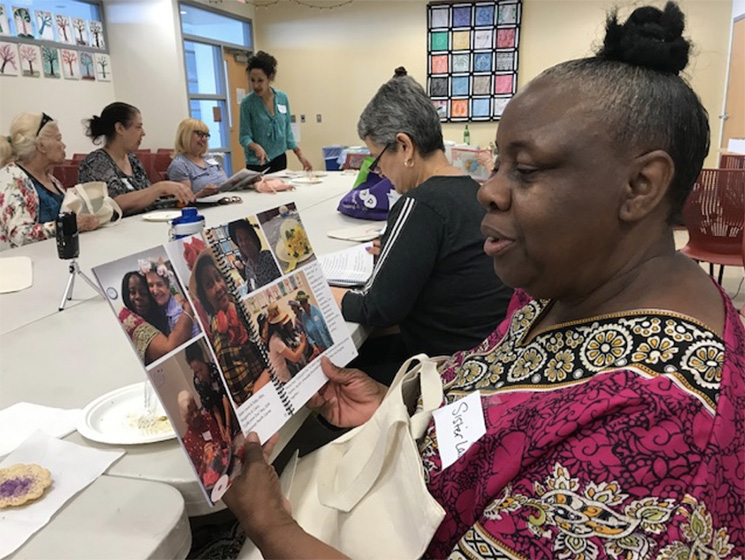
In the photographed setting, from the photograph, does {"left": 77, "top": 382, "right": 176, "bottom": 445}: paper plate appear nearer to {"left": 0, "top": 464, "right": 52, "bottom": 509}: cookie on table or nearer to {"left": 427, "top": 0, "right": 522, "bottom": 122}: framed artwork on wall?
{"left": 0, "top": 464, "right": 52, "bottom": 509}: cookie on table

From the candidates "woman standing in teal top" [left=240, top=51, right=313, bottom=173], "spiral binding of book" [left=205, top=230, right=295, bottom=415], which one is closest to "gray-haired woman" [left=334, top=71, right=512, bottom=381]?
"spiral binding of book" [left=205, top=230, right=295, bottom=415]

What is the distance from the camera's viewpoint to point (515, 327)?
3.03ft

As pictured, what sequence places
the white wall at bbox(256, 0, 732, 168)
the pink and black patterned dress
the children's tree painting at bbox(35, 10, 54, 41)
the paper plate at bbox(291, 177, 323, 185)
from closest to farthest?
the pink and black patterned dress, the paper plate at bbox(291, 177, 323, 185), the children's tree painting at bbox(35, 10, 54, 41), the white wall at bbox(256, 0, 732, 168)

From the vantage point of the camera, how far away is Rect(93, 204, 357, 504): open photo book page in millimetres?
693

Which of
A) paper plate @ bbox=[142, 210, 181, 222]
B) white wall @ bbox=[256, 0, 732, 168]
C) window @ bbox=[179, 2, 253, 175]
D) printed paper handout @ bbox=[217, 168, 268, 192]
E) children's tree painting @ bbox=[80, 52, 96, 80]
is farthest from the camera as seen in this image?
white wall @ bbox=[256, 0, 732, 168]

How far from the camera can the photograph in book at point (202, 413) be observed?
69cm

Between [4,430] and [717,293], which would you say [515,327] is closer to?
[717,293]

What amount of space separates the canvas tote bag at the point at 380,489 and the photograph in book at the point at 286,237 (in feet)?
0.96

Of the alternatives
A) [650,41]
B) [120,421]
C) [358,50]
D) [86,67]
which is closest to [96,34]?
[86,67]

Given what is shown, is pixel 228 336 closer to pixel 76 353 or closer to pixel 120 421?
pixel 120 421

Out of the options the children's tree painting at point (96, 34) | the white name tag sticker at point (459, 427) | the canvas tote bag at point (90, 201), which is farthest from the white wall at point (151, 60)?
the white name tag sticker at point (459, 427)

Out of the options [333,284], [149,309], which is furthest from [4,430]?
[333,284]

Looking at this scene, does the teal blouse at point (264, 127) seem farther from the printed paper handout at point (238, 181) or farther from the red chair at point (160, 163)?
the printed paper handout at point (238, 181)

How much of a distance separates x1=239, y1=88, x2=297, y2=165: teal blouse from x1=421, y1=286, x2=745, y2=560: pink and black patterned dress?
496 centimetres
